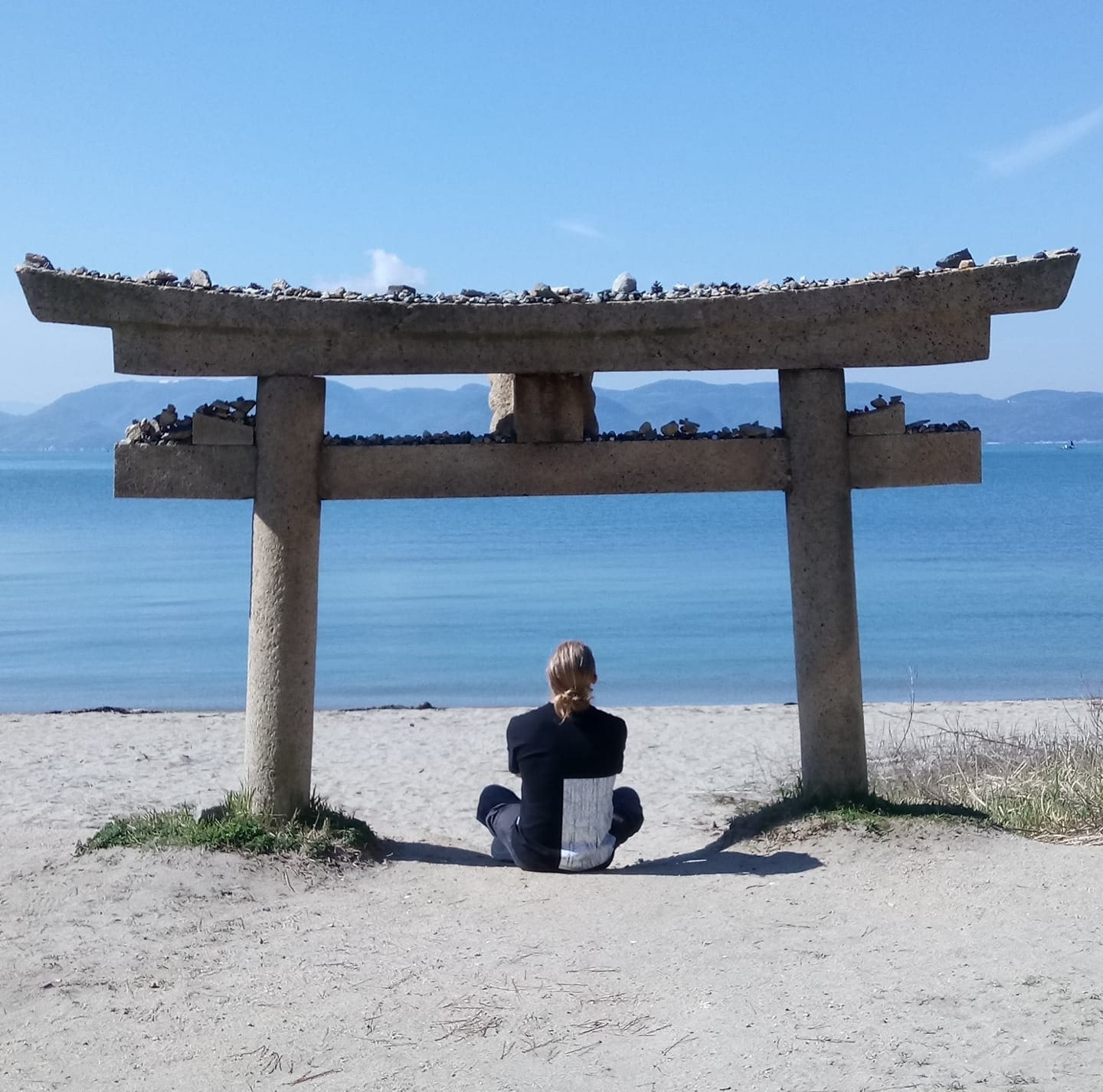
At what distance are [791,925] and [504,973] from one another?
128cm

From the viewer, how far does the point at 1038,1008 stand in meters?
4.44

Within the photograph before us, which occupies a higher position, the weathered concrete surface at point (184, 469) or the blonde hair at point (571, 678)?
the weathered concrete surface at point (184, 469)

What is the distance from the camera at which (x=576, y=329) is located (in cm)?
668

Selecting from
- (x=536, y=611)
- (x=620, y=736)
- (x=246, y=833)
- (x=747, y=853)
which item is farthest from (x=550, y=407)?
(x=536, y=611)

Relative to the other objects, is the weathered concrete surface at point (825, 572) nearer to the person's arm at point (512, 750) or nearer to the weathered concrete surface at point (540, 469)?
the weathered concrete surface at point (540, 469)

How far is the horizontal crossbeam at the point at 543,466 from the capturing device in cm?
675

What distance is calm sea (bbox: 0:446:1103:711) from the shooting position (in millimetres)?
18328

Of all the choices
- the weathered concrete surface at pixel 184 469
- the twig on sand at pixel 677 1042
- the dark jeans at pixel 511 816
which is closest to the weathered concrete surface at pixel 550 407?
the weathered concrete surface at pixel 184 469

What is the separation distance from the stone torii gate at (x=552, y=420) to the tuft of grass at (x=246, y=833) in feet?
0.36

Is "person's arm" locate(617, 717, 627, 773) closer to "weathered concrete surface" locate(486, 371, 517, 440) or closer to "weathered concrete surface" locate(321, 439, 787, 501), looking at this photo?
"weathered concrete surface" locate(321, 439, 787, 501)

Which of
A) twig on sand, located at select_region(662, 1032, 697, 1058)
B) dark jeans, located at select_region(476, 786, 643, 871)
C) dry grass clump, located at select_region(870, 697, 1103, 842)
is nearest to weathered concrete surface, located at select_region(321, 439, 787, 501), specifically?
dark jeans, located at select_region(476, 786, 643, 871)

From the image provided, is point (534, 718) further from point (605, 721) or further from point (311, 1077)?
point (311, 1077)

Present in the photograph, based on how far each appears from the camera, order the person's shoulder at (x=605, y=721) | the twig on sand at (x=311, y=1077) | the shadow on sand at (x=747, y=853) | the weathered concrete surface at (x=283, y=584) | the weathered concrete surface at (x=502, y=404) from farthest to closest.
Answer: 1. the weathered concrete surface at (x=502, y=404)
2. the weathered concrete surface at (x=283, y=584)
3. the shadow on sand at (x=747, y=853)
4. the person's shoulder at (x=605, y=721)
5. the twig on sand at (x=311, y=1077)

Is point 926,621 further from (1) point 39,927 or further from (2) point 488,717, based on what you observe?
(1) point 39,927
